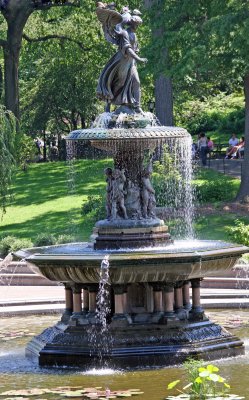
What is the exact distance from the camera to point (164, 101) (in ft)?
147

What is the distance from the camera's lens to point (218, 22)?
3616cm

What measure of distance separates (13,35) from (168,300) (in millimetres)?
29245

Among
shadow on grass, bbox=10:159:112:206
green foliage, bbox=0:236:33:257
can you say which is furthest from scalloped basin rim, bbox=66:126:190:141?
shadow on grass, bbox=10:159:112:206

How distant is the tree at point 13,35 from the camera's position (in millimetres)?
48531

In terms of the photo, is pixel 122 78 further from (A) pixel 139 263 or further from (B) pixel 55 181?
(B) pixel 55 181

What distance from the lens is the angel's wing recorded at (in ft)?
74.6

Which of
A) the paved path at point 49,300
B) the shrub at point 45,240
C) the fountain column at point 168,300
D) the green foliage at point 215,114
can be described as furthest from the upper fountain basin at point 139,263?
the green foliage at point 215,114

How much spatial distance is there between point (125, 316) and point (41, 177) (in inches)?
1076

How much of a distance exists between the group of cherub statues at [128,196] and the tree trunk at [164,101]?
22.6 m

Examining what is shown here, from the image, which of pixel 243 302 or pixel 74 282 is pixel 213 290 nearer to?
pixel 243 302

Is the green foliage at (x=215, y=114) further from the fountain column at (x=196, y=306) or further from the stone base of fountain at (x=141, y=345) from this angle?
the stone base of fountain at (x=141, y=345)

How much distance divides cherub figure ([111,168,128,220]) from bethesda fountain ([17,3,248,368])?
0.05 feet

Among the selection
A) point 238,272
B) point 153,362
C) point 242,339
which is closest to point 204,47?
point 238,272

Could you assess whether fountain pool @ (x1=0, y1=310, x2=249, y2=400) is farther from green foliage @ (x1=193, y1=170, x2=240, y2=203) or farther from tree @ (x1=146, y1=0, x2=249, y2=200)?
green foliage @ (x1=193, y1=170, x2=240, y2=203)
